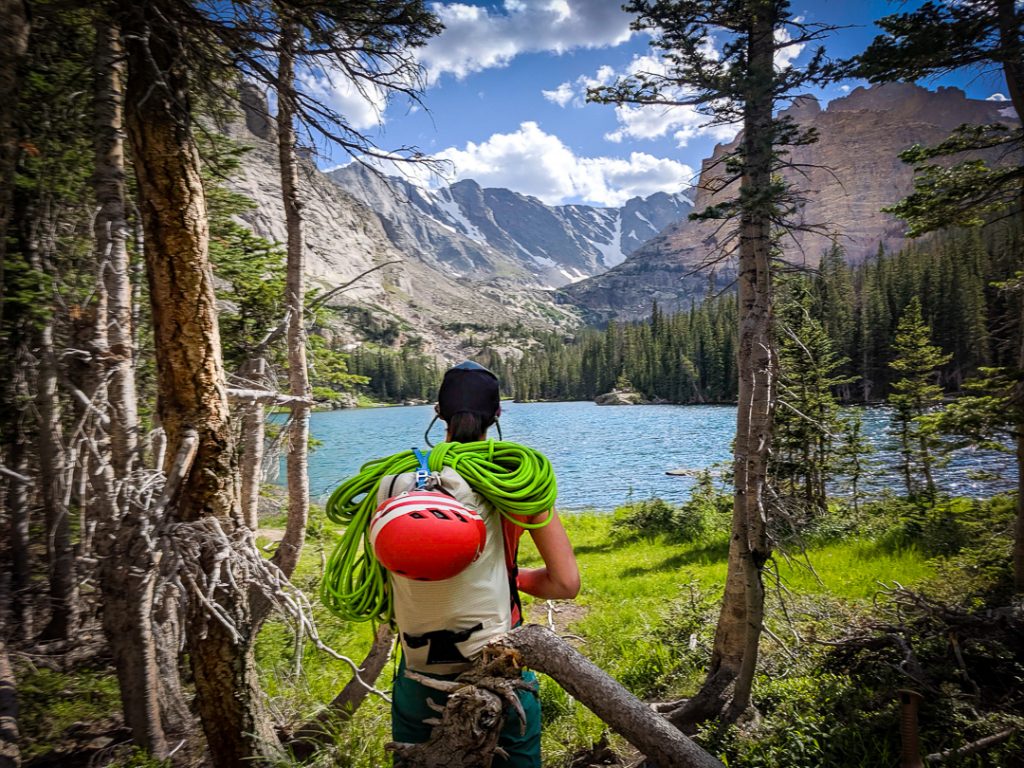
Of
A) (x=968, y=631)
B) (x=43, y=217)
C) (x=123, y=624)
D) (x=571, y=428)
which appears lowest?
(x=571, y=428)

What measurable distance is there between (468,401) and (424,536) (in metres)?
0.67

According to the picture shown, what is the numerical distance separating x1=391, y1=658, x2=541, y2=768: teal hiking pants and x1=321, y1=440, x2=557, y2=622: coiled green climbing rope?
0.33 metres

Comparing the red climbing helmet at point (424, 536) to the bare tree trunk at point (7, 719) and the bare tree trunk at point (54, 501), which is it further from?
the bare tree trunk at point (54, 501)

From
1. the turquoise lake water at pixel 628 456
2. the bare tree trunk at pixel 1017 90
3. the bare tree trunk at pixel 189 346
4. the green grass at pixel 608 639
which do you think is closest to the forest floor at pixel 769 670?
the green grass at pixel 608 639

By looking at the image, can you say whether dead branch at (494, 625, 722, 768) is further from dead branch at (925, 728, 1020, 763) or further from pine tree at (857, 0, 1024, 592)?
pine tree at (857, 0, 1024, 592)

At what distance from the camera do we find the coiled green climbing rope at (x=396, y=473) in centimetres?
169

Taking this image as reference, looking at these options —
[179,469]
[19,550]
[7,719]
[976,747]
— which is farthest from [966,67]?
[19,550]

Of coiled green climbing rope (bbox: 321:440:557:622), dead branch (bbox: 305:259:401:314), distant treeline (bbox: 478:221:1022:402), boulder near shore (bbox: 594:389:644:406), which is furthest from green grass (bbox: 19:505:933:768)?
boulder near shore (bbox: 594:389:644:406)

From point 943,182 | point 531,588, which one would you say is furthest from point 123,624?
point 943,182

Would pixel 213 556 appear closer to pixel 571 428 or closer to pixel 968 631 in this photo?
pixel 968 631

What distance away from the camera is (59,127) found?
4.30m

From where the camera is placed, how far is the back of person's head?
6.38ft

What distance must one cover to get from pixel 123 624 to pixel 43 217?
4.44 meters

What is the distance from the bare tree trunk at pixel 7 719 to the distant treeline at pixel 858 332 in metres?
26.7
